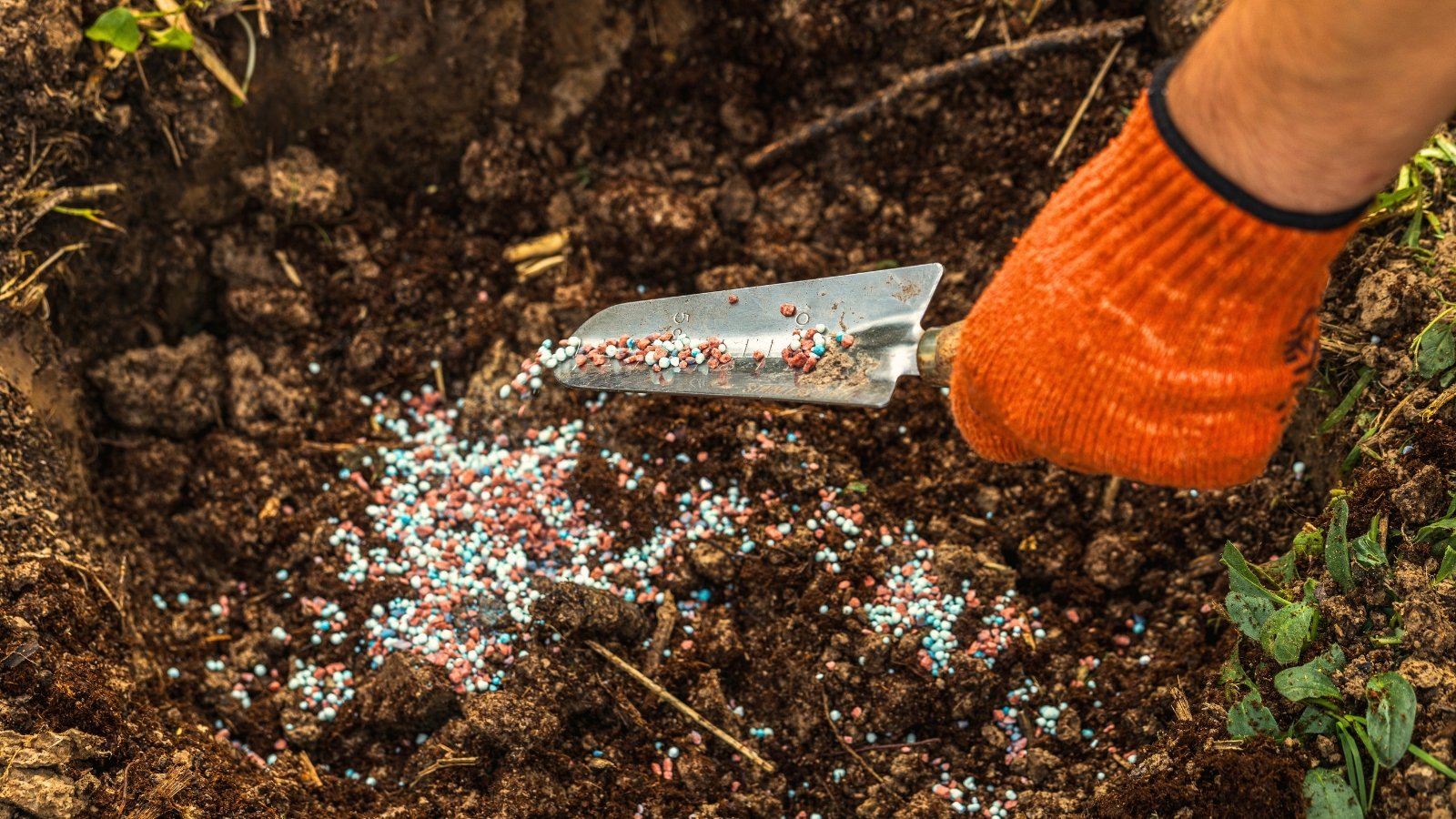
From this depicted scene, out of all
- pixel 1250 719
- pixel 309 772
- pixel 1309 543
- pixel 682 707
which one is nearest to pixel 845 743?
pixel 682 707

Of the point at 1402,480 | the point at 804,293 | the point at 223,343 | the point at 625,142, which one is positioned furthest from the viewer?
the point at 625,142

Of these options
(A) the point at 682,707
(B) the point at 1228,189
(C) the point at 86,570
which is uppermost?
(B) the point at 1228,189

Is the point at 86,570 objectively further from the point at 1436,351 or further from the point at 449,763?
the point at 1436,351

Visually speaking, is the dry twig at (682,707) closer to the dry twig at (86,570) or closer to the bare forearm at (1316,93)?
the dry twig at (86,570)

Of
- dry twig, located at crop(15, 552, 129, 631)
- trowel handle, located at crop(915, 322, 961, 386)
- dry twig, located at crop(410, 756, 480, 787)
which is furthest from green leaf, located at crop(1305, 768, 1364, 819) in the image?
dry twig, located at crop(15, 552, 129, 631)

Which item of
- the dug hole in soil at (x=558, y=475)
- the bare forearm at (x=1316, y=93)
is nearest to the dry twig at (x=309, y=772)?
the dug hole in soil at (x=558, y=475)

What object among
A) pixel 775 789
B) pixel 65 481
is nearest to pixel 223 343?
pixel 65 481

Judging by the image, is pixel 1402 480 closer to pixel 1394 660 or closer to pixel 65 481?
pixel 1394 660
